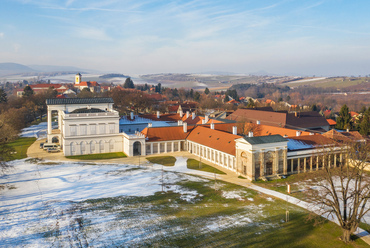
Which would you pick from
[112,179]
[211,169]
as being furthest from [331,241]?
[112,179]

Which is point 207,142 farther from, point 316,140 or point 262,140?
point 316,140

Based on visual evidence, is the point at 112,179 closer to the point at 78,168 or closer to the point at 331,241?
the point at 78,168

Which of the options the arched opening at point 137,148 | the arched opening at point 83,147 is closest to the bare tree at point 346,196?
the arched opening at point 137,148

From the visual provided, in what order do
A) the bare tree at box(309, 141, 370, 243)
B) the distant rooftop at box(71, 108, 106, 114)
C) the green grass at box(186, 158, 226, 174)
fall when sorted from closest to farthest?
the bare tree at box(309, 141, 370, 243), the green grass at box(186, 158, 226, 174), the distant rooftop at box(71, 108, 106, 114)

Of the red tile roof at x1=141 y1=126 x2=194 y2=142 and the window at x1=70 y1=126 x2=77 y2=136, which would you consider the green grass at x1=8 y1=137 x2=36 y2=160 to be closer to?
the window at x1=70 y1=126 x2=77 y2=136

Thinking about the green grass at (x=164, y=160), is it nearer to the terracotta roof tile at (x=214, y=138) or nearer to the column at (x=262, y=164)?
the terracotta roof tile at (x=214, y=138)

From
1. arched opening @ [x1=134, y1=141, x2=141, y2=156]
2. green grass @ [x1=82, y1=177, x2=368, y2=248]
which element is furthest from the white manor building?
green grass @ [x1=82, y1=177, x2=368, y2=248]
